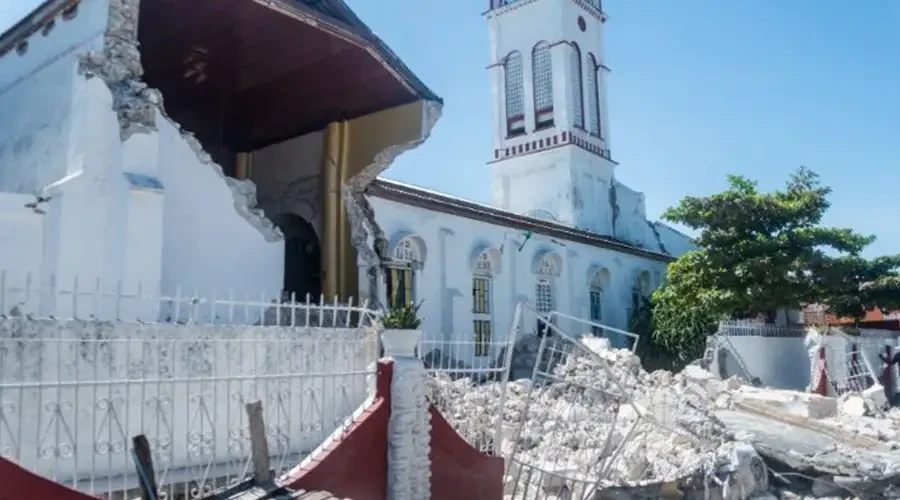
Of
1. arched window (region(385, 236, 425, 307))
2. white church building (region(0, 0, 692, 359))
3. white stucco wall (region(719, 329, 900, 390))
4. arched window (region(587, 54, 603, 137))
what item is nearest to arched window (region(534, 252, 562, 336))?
white church building (region(0, 0, 692, 359))

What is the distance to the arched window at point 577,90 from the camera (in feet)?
107

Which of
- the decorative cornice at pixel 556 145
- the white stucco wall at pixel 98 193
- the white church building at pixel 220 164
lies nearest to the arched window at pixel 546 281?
the white church building at pixel 220 164

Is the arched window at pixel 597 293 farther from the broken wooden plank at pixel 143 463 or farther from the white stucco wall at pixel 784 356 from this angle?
the broken wooden plank at pixel 143 463

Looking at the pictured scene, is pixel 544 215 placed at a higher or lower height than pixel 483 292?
higher

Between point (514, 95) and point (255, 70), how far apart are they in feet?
76.5

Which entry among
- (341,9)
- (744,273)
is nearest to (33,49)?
(341,9)

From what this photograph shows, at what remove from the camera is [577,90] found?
1297 inches

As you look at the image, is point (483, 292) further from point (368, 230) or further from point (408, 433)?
point (408, 433)

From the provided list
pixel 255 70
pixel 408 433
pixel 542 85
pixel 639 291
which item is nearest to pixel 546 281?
pixel 639 291

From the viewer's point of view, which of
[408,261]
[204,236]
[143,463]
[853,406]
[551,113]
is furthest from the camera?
[551,113]

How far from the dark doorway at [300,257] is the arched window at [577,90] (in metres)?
21.4

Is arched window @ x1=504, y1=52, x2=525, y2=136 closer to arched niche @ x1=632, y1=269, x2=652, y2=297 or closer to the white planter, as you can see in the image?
arched niche @ x1=632, y1=269, x2=652, y2=297

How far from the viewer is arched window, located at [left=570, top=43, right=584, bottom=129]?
32.5m

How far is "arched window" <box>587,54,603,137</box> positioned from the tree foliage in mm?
11991
